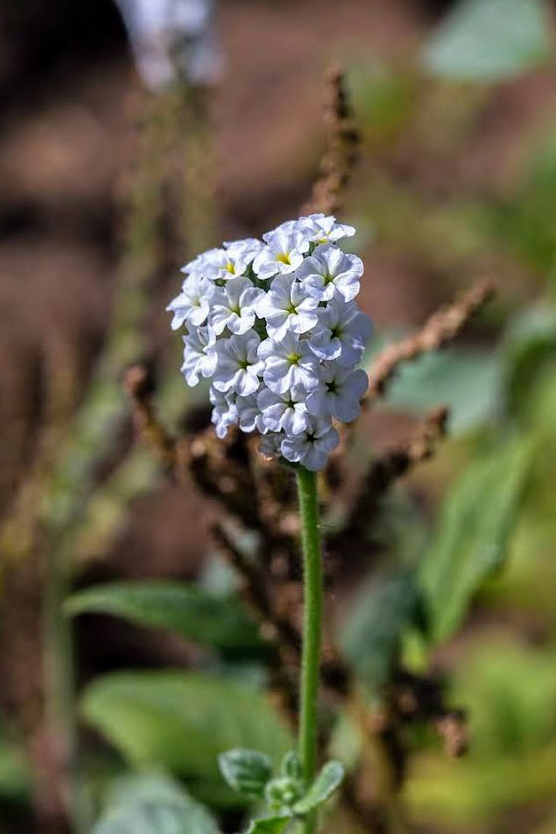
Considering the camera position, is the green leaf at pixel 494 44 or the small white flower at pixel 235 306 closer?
the small white flower at pixel 235 306

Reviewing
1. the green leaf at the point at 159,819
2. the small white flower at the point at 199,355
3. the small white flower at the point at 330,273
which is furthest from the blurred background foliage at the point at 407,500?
the small white flower at the point at 330,273

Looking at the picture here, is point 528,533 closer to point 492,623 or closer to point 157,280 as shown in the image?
point 492,623

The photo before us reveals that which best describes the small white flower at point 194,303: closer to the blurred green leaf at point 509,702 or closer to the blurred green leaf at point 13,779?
the blurred green leaf at point 13,779

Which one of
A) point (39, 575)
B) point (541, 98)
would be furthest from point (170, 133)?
→ point (541, 98)

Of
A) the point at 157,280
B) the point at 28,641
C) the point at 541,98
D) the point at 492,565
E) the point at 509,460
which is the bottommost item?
the point at 492,565

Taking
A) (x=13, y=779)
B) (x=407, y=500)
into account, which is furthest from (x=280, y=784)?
(x=407, y=500)

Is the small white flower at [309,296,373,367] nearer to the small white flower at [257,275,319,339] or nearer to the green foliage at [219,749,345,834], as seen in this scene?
the small white flower at [257,275,319,339]
